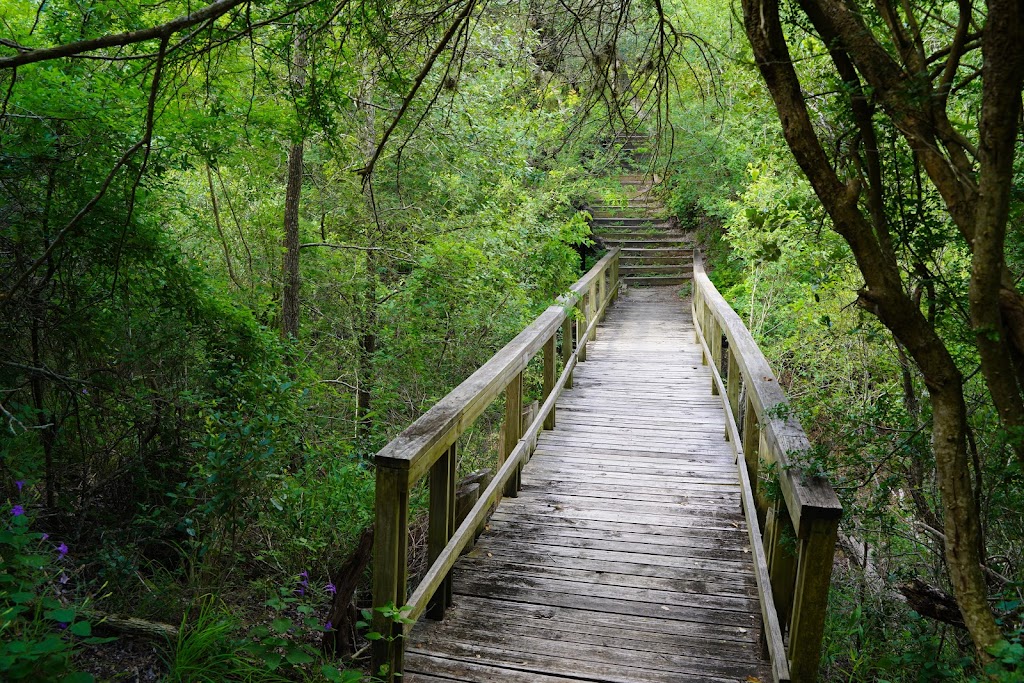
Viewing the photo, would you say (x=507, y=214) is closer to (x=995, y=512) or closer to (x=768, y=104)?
(x=768, y=104)

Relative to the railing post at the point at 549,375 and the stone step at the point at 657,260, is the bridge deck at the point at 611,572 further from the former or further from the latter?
the stone step at the point at 657,260

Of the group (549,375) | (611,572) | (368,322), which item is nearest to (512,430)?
(611,572)

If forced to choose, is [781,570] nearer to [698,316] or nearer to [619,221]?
[698,316]

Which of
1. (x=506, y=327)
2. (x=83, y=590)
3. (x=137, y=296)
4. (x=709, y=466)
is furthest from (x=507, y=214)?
(x=83, y=590)

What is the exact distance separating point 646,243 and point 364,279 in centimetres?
1203

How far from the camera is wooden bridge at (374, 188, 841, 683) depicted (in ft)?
8.16

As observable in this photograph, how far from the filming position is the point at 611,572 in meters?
3.76

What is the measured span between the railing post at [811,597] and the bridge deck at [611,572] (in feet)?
1.47

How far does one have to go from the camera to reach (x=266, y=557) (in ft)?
13.5

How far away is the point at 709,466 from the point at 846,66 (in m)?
3.75

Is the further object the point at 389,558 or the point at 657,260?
the point at 657,260

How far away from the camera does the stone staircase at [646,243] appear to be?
1794cm

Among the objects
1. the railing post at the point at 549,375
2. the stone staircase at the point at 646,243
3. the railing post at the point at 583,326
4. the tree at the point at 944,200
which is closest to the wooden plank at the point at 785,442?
the tree at the point at 944,200

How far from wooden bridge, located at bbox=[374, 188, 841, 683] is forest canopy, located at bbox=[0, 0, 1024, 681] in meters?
0.35
